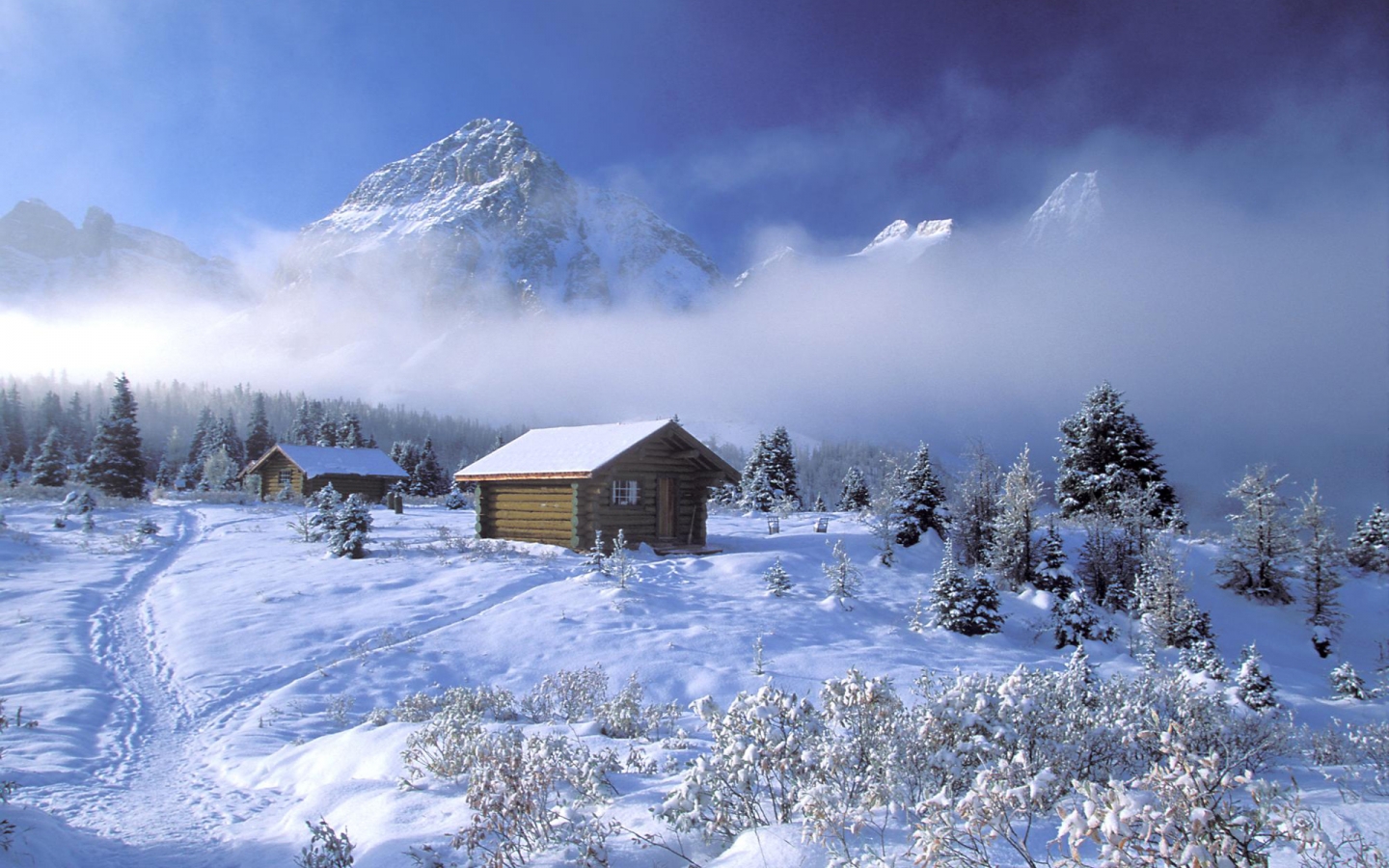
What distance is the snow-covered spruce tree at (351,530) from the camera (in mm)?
19219

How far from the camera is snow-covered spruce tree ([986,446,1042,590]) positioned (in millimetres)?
21250

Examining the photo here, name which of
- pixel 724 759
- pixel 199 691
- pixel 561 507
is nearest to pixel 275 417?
pixel 561 507

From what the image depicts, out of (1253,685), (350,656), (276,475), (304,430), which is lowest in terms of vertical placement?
(1253,685)

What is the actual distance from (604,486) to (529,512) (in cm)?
345

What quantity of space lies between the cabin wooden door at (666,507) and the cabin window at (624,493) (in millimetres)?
1005

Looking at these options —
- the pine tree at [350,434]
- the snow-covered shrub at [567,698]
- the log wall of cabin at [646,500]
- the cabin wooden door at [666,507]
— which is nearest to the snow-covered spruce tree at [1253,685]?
the snow-covered shrub at [567,698]

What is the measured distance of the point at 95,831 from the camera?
→ 544 centimetres

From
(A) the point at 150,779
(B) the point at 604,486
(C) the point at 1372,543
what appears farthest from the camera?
(C) the point at 1372,543

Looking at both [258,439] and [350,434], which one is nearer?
[350,434]

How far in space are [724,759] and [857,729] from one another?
1.02 meters

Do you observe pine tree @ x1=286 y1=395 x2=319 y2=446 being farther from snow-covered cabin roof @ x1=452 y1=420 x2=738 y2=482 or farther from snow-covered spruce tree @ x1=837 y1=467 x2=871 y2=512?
snow-covered cabin roof @ x1=452 y1=420 x2=738 y2=482

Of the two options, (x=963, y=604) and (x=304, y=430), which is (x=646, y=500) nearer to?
(x=963, y=604)

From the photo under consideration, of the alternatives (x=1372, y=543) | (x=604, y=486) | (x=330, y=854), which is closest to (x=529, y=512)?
(x=604, y=486)

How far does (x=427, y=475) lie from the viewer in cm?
7000
